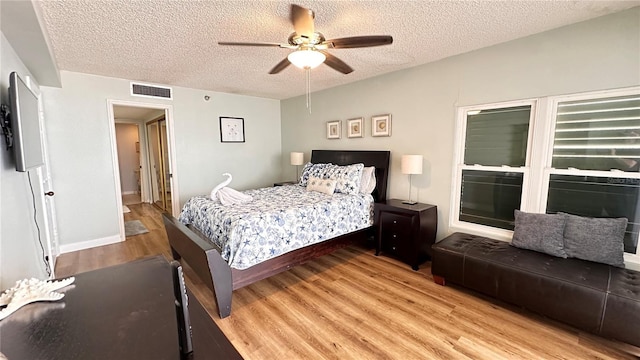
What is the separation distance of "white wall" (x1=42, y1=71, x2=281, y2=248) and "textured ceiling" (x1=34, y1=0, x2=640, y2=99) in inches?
16.6

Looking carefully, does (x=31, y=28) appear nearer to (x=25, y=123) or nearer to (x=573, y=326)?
(x=25, y=123)

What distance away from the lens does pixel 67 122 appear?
3.48 metres

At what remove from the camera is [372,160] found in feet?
12.8

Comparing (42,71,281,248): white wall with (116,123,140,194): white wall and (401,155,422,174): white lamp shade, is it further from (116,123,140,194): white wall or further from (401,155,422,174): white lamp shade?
(116,123,140,194): white wall

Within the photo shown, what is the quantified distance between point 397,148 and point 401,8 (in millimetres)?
1978

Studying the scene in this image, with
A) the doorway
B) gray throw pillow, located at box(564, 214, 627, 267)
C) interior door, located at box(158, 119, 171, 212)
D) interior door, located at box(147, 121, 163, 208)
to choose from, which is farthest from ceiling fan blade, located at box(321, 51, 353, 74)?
interior door, located at box(147, 121, 163, 208)

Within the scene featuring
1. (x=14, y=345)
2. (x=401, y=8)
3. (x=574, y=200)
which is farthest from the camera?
(x=574, y=200)

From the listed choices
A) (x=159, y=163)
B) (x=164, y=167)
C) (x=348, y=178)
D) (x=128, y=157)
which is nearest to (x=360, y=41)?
(x=348, y=178)

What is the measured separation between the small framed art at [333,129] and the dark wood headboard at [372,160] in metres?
0.28

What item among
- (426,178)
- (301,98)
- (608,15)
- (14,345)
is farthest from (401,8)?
(301,98)

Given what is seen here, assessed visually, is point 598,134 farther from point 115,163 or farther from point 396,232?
point 115,163

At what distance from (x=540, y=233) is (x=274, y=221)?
2.46 metres

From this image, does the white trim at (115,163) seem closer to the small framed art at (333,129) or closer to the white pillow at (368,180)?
the small framed art at (333,129)

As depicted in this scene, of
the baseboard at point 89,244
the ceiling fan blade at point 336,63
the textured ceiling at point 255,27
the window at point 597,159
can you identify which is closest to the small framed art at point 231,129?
the textured ceiling at point 255,27
